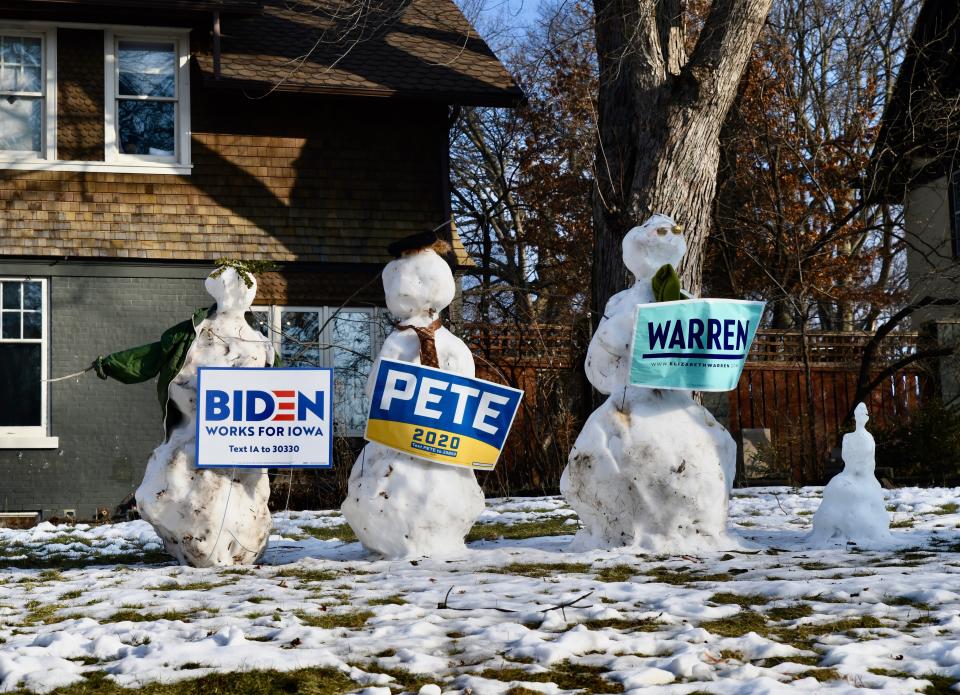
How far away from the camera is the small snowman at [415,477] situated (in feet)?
22.3

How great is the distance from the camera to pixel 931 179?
17031 mm

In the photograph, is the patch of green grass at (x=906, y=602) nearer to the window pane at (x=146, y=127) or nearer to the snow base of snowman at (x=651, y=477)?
the snow base of snowman at (x=651, y=477)

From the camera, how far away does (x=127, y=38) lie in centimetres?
1369

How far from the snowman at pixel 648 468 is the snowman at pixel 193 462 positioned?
6.59 ft

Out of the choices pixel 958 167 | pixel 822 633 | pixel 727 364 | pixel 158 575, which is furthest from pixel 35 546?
pixel 958 167

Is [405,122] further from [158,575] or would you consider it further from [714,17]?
[158,575]

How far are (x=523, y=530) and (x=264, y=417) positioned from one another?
116 inches

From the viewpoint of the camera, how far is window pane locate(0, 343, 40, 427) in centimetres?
1290

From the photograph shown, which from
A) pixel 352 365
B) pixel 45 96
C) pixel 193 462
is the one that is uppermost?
pixel 45 96

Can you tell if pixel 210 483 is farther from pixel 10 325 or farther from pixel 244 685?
pixel 10 325

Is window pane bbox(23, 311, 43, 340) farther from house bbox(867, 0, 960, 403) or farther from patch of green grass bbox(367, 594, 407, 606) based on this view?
house bbox(867, 0, 960, 403)

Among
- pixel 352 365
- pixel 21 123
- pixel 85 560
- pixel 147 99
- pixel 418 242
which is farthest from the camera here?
pixel 352 365

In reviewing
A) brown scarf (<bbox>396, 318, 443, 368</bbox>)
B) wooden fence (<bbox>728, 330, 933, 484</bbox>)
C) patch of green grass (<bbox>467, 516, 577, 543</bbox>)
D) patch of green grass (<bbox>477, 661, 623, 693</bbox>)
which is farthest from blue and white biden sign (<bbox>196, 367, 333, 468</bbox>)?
wooden fence (<bbox>728, 330, 933, 484</bbox>)

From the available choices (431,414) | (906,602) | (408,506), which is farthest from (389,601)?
(906,602)
